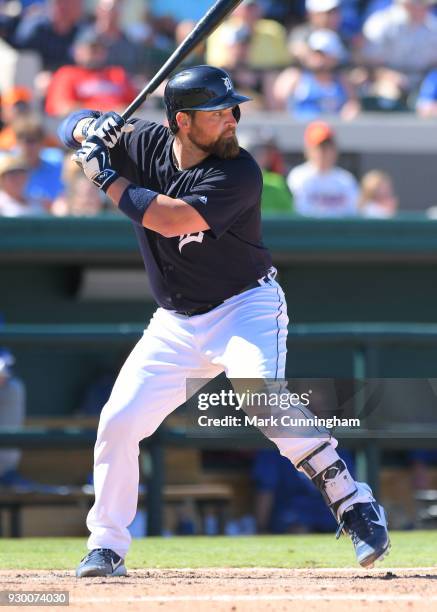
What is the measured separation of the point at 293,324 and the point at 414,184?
203 cm

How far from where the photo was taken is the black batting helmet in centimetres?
452

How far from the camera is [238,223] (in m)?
4.62

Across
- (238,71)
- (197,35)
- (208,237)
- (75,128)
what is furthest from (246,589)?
(238,71)

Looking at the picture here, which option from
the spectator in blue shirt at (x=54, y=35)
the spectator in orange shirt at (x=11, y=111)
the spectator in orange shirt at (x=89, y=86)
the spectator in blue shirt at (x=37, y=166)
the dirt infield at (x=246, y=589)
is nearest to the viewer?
the dirt infield at (x=246, y=589)

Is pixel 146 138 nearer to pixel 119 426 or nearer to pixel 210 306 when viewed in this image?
pixel 210 306

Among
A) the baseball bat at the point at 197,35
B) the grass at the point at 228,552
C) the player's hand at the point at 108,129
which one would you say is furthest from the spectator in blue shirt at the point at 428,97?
the player's hand at the point at 108,129

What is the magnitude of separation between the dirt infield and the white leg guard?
282mm

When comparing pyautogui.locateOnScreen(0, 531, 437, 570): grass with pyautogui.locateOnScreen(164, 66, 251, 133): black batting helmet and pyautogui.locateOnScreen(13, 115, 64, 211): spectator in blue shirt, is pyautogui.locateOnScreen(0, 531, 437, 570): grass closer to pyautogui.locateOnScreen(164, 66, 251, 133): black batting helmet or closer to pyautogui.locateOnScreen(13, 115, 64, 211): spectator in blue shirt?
pyautogui.locateOnScreen(164, 66, 251, 133): black batting helmet

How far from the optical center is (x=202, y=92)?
453cm

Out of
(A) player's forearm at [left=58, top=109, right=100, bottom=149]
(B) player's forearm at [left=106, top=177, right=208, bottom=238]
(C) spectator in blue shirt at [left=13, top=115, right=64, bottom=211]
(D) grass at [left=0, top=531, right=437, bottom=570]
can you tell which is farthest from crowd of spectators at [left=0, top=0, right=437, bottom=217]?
(B) player's forearm at [left=106, top=177, right=208, bottom=238]

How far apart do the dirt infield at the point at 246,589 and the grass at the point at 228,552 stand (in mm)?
281

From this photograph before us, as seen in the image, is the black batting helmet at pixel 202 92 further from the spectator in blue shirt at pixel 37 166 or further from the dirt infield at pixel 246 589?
the spectator in blue shirt at pixel 37 166

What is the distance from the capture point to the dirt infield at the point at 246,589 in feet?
12.5

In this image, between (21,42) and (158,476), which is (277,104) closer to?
(21,42)
